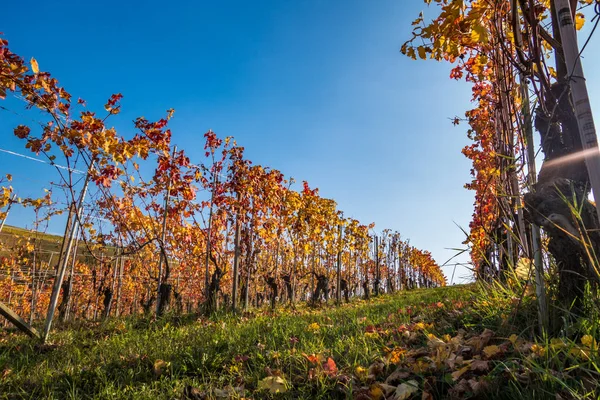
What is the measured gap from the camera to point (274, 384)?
2314 mm

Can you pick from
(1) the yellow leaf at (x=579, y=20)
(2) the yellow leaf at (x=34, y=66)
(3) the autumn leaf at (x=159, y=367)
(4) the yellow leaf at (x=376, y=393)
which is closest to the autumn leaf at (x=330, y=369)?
(4) the yellow leaf at (x=376, y=393)

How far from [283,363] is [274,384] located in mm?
504

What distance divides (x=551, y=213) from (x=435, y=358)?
1.11 metres

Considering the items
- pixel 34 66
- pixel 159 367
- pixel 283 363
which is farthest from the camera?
pixel 34 66

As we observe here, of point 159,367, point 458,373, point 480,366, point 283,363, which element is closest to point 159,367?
point 159,367

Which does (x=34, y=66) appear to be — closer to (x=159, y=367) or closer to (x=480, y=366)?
(x=159, y=367)

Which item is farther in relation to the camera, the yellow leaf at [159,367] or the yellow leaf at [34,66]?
the yellow leaf at [34,66]

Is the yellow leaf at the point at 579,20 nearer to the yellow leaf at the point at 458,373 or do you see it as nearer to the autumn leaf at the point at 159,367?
the yellow leaf at the point at 458,373

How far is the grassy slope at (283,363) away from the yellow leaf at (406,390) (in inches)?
1.9

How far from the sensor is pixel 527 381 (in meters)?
1.67

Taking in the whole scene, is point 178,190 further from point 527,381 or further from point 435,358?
point 527,381

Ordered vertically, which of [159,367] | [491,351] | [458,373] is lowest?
[159,367]

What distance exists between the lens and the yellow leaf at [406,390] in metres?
1.82

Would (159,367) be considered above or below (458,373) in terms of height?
below
